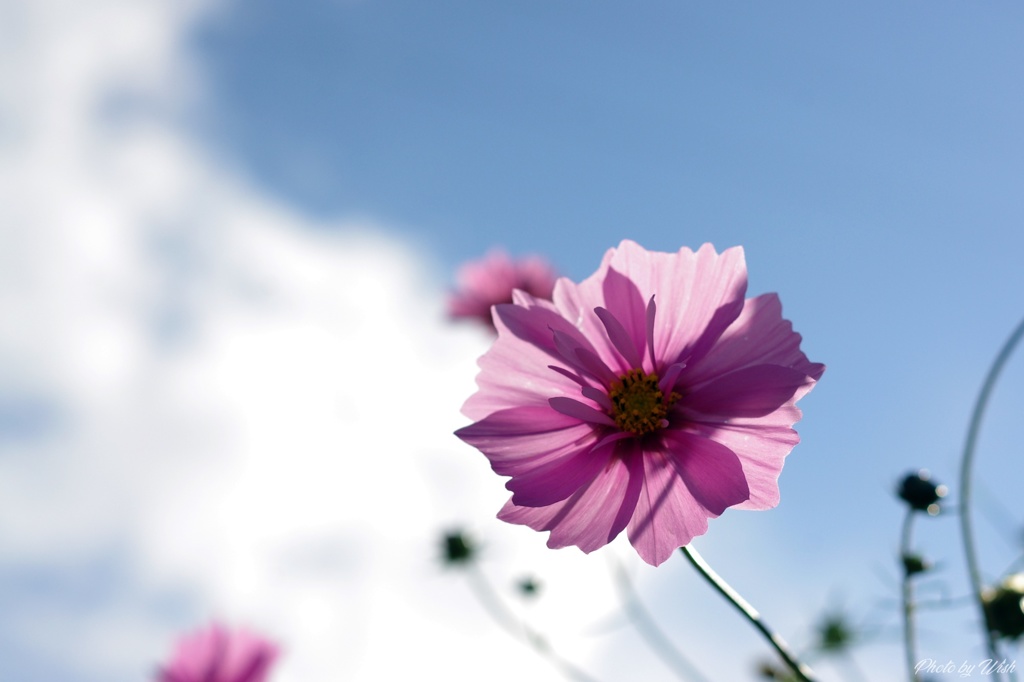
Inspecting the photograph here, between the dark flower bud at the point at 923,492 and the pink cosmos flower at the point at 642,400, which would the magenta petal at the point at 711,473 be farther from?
the dark flower bud at the point at 923,492

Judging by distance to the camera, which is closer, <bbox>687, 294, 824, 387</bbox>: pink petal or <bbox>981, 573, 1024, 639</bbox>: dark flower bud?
<bbox>687, 294, 824, 387</bbox>: pink petal

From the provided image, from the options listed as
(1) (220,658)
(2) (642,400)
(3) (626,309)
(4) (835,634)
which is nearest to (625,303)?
(3) (626,309)

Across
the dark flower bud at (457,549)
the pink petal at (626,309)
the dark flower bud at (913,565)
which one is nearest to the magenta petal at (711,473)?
the pink petal at (626,309)

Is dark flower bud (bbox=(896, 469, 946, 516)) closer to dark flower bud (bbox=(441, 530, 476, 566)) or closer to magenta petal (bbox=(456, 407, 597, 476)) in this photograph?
magenta petal (bbox=(456, 407, 597, 476))

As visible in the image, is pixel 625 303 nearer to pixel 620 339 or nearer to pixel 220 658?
pixel 620 339

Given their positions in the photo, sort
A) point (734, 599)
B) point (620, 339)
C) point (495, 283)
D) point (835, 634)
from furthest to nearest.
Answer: point (495, 283) → point (835, 634) → point (620, 339) → point (734, 599)

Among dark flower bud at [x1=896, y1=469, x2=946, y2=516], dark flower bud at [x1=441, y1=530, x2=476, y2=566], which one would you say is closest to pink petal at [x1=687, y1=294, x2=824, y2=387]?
dark flower bud at [x1=896, y1=469, x2=946, y2=516]

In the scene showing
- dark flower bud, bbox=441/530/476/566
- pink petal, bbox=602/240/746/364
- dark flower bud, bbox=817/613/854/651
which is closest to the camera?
pink petal, bbox=602/240/746/364
